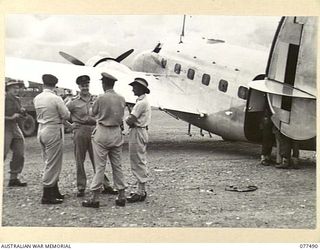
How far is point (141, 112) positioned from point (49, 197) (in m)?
0.91

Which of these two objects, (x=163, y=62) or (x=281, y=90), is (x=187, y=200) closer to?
(x=281, y=90)

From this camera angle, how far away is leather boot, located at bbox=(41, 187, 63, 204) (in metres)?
3.40

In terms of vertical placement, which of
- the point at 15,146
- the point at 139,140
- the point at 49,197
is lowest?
the point at 49,197

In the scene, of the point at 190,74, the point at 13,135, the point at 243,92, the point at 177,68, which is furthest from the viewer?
the point at 177,68

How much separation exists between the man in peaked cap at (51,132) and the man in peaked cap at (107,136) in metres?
0.25

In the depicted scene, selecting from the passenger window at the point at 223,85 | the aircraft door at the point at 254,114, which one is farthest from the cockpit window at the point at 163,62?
the aircraft door at the point at 254,114

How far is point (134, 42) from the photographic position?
4.18 m

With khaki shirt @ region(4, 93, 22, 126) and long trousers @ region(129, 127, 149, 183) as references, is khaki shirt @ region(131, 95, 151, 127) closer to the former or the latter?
long trousers @ region(129, 127, 149, 183)

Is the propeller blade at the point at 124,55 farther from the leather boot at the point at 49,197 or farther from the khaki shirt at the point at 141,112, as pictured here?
the leather boot at the point at 49,197

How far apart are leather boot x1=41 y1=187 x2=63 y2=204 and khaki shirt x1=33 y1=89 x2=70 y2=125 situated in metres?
0.49

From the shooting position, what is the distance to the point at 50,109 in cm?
336

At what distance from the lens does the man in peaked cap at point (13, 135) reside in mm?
3549

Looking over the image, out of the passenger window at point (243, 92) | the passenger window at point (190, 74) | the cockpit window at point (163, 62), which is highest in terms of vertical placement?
the cockpit window at point (163, 62)

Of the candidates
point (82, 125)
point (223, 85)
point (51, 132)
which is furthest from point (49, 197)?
point (223, 85)
